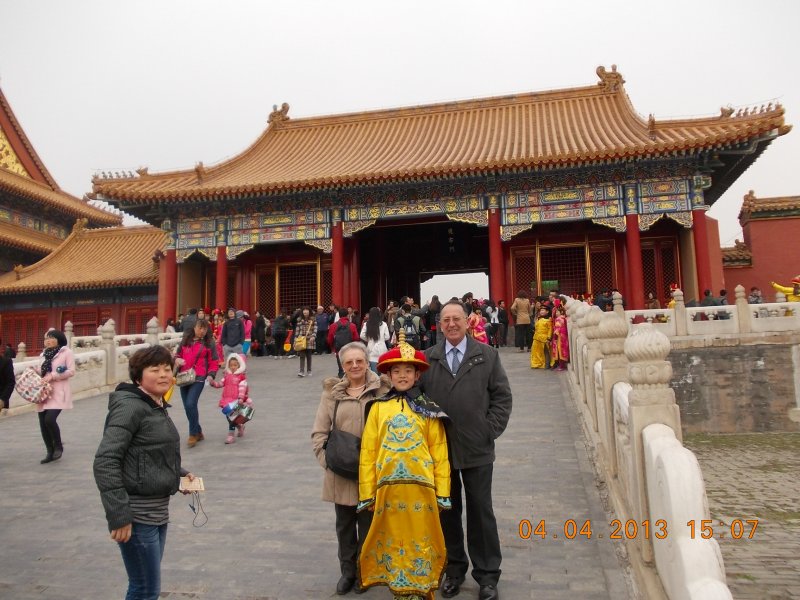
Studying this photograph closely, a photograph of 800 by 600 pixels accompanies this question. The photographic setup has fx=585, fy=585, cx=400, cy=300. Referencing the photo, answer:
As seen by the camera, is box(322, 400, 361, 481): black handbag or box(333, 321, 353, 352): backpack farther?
box(333, 321, 353, 352): backpack

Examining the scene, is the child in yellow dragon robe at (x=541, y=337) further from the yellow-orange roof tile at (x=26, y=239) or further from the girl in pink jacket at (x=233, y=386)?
the yellow-orange roof tile at (x=26, y=239)

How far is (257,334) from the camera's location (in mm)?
15484

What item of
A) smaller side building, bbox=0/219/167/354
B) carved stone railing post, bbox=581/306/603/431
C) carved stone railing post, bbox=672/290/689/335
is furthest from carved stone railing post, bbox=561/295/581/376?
smaller side building, bbox=0/219/167/354

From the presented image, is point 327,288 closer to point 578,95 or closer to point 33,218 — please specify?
point 578,95

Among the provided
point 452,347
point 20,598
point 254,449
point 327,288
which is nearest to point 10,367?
point 254,449

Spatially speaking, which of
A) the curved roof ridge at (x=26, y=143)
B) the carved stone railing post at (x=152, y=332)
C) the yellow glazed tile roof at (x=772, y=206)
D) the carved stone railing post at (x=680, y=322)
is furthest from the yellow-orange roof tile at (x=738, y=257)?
the curved roof ridge at (x=26, y=143)

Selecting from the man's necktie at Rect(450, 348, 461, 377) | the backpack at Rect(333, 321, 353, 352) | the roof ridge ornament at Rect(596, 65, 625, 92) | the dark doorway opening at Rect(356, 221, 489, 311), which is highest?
the roof ridge ornament at Rect(596, 65, 625, 92)

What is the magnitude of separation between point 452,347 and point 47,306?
22.5m

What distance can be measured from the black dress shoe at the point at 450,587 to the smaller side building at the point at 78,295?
18497 millimetres

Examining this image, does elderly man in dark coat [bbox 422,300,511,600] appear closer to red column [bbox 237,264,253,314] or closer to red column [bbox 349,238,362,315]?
red column [bbox 349,238,362,315]

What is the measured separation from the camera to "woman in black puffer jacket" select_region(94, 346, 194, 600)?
2355 millimetres

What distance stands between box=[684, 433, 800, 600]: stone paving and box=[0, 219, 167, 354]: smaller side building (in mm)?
17198

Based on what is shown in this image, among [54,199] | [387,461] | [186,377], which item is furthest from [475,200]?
[54,199]

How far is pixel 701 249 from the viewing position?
14.6m
